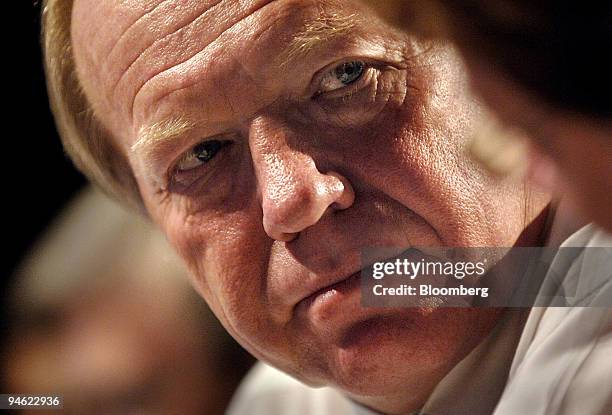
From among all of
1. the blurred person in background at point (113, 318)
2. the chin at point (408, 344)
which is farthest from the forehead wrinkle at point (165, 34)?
the chin at point (408, 344)

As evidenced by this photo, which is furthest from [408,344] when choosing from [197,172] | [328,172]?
[197,172]

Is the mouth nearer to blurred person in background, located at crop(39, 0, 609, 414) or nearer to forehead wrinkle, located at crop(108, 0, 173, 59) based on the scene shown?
blurred person in background, located at crop(39, 0, 609, 414)

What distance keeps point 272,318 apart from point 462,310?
0.66 feet

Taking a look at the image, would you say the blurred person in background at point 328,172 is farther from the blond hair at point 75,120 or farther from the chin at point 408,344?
the blond hair at point 75,120

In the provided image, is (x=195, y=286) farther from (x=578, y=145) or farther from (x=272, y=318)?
(x=578, y=145)

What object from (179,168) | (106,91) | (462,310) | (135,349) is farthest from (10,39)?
(462,310)

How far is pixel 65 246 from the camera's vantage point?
3.68 ft

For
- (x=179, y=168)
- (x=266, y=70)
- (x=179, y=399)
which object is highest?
(x=266, y=70)

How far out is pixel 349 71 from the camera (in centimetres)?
86

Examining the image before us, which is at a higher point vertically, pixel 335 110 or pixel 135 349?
pixel 335 110

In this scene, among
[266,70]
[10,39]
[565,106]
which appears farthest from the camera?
[10,39]

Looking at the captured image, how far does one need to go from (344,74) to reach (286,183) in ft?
0.41

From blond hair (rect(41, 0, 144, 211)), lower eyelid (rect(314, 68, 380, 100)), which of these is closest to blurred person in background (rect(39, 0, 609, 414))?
lower eyelid (rect(314, 68, 380, 100))

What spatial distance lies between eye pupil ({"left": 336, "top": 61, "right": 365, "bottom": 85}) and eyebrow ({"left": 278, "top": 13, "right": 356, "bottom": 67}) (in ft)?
0.11
